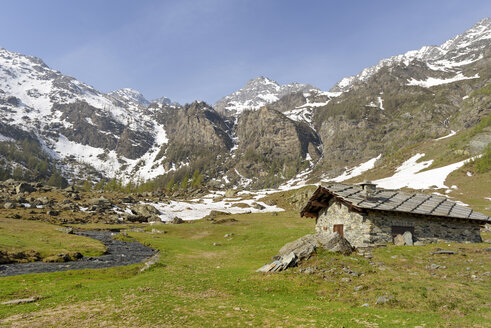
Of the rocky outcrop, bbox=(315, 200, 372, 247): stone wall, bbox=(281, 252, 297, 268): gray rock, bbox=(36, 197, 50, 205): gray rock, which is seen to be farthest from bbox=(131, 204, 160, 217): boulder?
bbox=(281, 252, 297, 268): gray rock

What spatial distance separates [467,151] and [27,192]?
20107 centimetres

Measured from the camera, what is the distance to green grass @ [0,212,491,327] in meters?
14.6

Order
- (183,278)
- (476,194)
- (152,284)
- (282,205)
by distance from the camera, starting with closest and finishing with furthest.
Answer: (152,284) < (183,278) < (476,194) < (282,205)

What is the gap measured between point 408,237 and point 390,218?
293 centimetres

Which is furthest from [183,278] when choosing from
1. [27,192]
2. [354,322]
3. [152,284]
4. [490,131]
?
[490,131]

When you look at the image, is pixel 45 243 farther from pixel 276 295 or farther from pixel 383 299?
pixel 383 299

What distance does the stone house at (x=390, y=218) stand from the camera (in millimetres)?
30297

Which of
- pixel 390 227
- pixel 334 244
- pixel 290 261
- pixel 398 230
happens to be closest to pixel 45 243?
pixel 290 261

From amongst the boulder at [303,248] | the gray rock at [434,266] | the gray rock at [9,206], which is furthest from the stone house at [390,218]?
the gray rock at [9,206]

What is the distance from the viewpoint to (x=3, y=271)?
103 feet

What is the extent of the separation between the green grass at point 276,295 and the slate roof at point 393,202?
463 centimetres

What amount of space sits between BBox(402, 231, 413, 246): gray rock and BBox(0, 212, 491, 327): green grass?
6.07 ft

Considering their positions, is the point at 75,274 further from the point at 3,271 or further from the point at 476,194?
the point at 476,194

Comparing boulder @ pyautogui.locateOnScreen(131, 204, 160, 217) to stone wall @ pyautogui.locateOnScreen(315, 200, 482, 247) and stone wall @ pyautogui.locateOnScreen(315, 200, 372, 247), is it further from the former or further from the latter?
stone wall @ pyautogui.locateOnScreen(315, 200, 482, 247)
